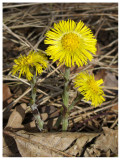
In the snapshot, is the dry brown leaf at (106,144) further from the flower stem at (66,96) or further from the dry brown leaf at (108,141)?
the flower stem at (66,96)

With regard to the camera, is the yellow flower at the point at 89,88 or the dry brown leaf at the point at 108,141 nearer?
the yellow flower at the point at 89,88

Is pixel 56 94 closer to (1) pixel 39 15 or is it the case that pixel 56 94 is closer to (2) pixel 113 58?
(2) pixel 113 58

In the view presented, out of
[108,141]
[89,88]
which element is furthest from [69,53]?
[108,141]

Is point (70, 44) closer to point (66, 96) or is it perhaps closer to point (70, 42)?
point (70, 42)

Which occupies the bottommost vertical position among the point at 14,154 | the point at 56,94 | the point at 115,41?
the point at 14,154

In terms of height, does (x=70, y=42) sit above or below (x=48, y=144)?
above

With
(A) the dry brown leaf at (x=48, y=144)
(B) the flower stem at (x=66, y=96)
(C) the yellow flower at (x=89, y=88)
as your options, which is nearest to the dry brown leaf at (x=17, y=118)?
Result: (A) the dry brown leaf at (x=48, y=144)

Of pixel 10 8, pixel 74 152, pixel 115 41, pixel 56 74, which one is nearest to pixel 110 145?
pixel 74 152
